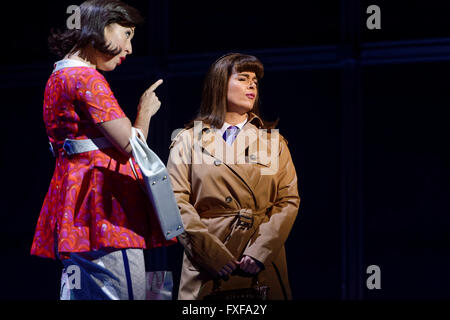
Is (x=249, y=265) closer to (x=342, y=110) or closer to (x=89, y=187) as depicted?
(x=89, y=187)

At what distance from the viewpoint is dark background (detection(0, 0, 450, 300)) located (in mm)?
3408

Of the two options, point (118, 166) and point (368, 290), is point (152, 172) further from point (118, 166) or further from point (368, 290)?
point (368, 290)

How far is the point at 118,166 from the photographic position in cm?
260

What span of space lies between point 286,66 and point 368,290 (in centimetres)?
124

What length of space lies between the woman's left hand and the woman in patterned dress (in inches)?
19.5

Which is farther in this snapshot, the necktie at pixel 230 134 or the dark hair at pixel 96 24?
the necktie at pixel 230 134

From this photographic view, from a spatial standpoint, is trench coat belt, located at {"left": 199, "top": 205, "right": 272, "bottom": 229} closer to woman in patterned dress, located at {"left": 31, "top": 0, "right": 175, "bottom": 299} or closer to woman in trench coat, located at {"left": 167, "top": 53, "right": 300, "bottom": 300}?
woman in trench coat, located at {"left": 167, "top": 53, "right": 300, "bottom": 300}

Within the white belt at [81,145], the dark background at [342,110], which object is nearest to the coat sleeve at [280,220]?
the dark background at [342,110]

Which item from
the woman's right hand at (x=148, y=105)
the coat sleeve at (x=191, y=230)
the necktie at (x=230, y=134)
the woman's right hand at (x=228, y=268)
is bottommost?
the woman's right hand at (x=228, y=268)

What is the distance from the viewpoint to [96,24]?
261 cm

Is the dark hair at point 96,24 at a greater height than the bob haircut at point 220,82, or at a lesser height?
greater

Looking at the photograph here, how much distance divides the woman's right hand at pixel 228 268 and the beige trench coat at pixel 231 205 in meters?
0.02

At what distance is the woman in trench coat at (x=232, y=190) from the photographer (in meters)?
2.96

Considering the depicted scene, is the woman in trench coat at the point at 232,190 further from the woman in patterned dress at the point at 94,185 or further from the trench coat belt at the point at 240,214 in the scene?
the woman in patterned dress at the point at 94,185
